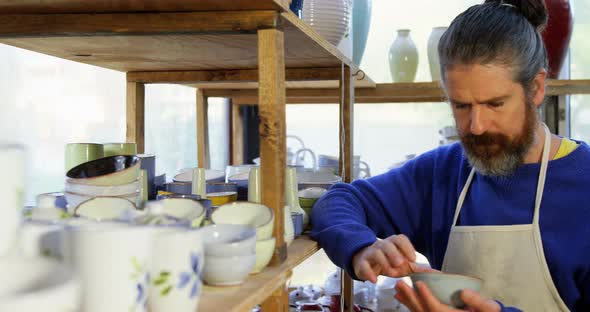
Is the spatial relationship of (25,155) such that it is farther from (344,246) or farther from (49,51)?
(344,246)

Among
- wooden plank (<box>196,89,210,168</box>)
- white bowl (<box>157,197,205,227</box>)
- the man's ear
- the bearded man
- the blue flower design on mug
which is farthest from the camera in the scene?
wooden plank (<box>196,89,210,168</box>)

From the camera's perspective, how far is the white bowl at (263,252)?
0.93 m

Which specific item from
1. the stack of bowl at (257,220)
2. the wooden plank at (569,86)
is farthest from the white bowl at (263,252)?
the wooden plank at (569,86)

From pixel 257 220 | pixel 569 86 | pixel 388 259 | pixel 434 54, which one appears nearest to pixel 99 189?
pixel 257 220

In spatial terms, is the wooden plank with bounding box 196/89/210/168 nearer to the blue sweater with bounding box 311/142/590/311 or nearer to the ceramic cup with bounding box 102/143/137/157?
the blue sweater with bounding box 311/142/590/311

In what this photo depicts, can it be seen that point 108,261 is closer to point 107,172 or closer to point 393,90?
point 107,172

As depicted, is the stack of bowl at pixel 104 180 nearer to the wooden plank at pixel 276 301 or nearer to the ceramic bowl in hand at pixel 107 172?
the ceramic bowl in hand at pixel 107 172

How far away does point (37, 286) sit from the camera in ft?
1.49

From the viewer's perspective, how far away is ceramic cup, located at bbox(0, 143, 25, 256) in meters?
0.51

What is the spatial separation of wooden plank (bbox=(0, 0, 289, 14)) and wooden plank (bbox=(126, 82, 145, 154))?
2.59ft

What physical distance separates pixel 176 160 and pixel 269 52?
201 cm

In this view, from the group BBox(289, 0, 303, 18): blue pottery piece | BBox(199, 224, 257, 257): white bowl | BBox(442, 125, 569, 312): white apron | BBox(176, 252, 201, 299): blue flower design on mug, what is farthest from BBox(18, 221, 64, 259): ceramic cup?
BBox(442, 125, 569, 312): white apron

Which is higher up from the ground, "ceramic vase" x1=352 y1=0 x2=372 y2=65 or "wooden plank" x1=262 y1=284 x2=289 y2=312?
"ceramic vase" x1=352 y1=0 x2=372 y2=65

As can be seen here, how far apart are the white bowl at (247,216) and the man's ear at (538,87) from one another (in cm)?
87
